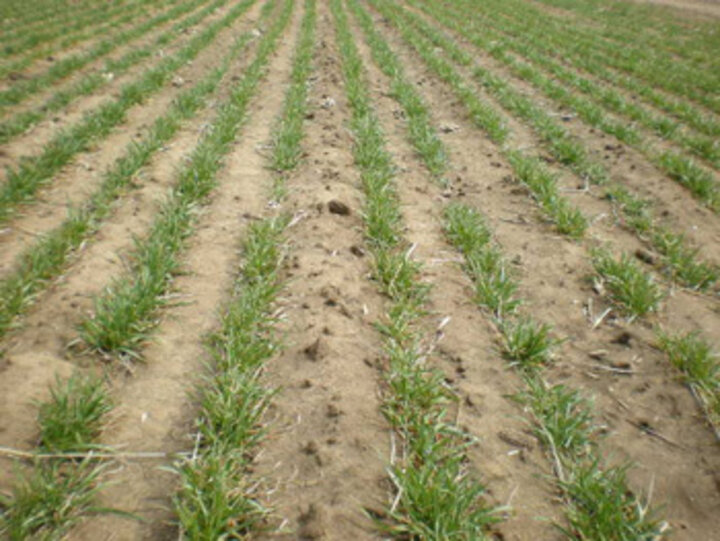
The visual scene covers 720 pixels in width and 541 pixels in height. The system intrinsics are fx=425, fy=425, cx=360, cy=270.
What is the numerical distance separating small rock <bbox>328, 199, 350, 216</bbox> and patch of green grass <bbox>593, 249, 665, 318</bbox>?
7.43ft

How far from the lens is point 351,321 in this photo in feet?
9.62

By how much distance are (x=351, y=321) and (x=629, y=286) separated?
2.13 meters

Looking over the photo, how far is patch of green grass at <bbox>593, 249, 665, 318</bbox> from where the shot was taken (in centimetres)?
312

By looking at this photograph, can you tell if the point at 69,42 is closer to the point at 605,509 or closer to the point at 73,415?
the point at 73,415

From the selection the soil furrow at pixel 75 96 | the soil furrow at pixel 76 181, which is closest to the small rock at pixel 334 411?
the soil furrow at pixel 76 181

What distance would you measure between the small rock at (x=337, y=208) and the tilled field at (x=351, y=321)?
4cm

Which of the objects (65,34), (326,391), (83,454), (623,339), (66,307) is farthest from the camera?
(65,34)

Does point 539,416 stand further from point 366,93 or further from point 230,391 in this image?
point 366,93

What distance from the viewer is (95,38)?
1097cm

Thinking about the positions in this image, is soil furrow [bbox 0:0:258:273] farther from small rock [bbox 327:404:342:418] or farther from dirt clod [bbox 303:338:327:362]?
small rock [bbox 327:404:342:418]

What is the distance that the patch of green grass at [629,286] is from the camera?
10.2 ft

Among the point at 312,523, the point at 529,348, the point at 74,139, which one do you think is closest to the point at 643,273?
the point at 529,348

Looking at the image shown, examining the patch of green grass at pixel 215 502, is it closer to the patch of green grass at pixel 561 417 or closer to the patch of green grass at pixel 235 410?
the patch of green grass at pixel 235 410

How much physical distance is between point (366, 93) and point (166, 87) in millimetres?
3499
